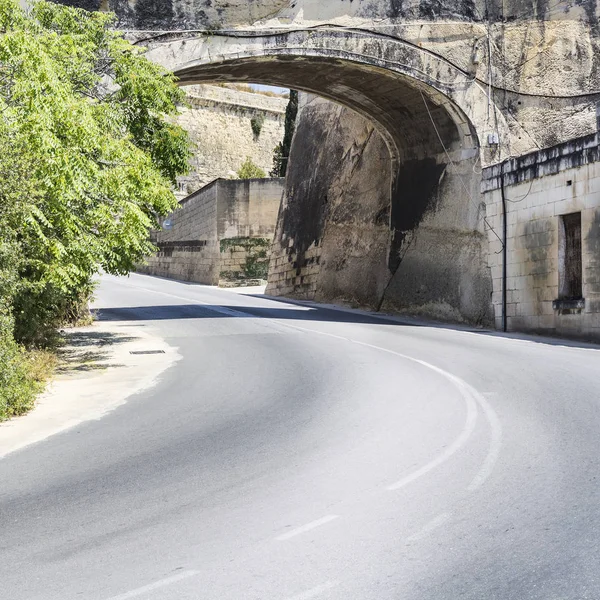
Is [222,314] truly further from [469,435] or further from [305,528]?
[305,528]

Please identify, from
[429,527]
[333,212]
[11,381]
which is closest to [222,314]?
[333,212]

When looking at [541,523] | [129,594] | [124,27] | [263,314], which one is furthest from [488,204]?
[129,594]

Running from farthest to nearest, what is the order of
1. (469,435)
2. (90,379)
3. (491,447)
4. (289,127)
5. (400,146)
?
(289,127) → (400,146) → (90,379) → (469,435) → (491,447)

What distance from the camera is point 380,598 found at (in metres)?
3.86

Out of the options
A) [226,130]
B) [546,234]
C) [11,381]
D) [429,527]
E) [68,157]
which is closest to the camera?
[429,527]

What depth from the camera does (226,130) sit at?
62344 millimetres

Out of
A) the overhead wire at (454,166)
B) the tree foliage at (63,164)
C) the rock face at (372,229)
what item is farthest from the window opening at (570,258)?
the tree foliage at (63,164)

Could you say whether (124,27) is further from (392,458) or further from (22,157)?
(392,458)

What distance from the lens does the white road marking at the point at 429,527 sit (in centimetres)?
467

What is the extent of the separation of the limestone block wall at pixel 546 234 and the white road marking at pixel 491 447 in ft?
30.8

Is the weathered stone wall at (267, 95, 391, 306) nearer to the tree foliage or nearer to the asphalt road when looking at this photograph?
the tree foliage

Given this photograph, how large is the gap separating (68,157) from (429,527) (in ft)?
23.5

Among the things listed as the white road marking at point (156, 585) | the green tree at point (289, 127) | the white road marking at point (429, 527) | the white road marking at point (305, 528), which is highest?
the green tree at point (289, 127)

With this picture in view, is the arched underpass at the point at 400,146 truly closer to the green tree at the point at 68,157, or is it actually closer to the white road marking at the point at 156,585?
the green tree at the point at 68,157
